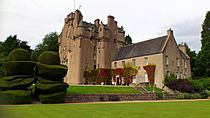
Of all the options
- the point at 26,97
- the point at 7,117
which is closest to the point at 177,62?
the point at 26,97

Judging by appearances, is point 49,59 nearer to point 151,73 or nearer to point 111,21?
point 151,73

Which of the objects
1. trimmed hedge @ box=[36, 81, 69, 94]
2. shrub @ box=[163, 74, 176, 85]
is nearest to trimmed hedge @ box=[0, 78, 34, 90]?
trimmed hedge @ box=[36, 81, 69, 94]

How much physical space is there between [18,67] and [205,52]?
3880cm

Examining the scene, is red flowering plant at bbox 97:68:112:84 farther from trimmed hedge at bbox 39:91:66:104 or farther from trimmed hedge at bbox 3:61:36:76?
trimmed hedge at bbox 3:61:36:76

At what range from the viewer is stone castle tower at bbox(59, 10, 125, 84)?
4856 centimetres

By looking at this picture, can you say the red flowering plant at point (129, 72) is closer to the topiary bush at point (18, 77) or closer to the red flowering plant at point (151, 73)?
the red flowering plant at point (151, 73)

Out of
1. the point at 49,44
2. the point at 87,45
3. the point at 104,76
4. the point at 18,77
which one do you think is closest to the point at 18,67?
the point at 18,77

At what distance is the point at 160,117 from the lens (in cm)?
1016

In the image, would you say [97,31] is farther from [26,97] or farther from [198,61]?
[26,97]

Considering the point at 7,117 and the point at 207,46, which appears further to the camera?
the point at 207,46

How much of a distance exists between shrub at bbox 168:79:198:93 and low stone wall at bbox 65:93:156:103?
482 cm

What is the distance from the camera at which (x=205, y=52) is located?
1937 inches

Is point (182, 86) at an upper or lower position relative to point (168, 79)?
lower

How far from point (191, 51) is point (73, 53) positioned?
107 ft
